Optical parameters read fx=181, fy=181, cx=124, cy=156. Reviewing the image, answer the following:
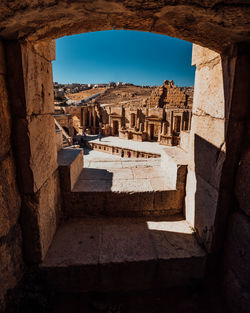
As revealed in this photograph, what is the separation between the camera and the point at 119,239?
8.84ft

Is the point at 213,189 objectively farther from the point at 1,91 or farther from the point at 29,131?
the point at 1,91

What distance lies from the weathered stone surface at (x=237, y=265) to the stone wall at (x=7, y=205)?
→ 8.44 ft

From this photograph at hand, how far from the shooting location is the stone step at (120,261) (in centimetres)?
233

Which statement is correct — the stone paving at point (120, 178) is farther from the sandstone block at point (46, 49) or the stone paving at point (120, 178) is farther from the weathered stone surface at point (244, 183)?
the sandstone block at point (46, 49)

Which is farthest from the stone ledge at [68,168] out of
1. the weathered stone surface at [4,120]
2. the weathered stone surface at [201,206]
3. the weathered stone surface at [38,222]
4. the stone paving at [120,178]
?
the weathered stone surface at [201,206]

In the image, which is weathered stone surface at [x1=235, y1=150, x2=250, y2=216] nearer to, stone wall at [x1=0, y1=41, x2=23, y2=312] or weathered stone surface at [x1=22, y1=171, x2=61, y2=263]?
weathered stone surface at [x1=22, y1=171, x2=61, y2=263]

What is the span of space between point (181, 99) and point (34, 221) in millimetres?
23340

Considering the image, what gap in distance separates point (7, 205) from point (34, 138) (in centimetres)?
77

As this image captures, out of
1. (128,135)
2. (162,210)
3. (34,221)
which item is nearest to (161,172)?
(162,210)

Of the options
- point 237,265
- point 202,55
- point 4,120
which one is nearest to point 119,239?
point 237,265

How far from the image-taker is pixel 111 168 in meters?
3.87

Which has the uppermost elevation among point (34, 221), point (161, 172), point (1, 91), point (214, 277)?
point (1, 91)

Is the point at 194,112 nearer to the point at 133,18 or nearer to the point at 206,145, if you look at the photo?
the point at 206,145

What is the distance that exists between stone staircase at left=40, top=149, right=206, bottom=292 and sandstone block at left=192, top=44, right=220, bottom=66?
157cm
